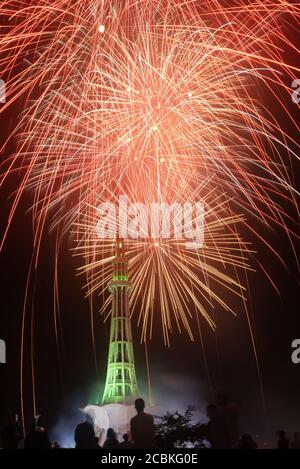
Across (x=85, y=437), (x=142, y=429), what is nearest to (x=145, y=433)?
(x=142, y=429)

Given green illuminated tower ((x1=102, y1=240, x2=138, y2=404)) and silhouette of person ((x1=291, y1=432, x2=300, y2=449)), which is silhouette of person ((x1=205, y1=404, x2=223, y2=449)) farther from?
green illuminated tower ((x1=102, y1=240, x2=138, y2=404))

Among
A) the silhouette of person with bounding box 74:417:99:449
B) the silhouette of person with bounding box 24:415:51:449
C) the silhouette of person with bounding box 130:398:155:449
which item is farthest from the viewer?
the silhouette of person with bounding box 74:417:99:449

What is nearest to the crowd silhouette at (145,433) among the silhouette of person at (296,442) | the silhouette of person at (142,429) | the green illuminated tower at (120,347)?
the silhouette of person at (142,429)

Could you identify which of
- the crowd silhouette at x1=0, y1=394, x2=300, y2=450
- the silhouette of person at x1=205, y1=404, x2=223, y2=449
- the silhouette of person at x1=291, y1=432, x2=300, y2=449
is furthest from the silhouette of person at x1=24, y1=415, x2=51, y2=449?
the silhouette of person at x1=291, y1=432, x2=300, y2=449

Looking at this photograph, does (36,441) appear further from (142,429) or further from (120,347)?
(120,347)

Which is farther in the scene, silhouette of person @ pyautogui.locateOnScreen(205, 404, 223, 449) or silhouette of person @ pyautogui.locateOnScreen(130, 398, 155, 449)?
silhouette of person @ pyautogui.locateOnScreen(205, 404, 223, 449)
